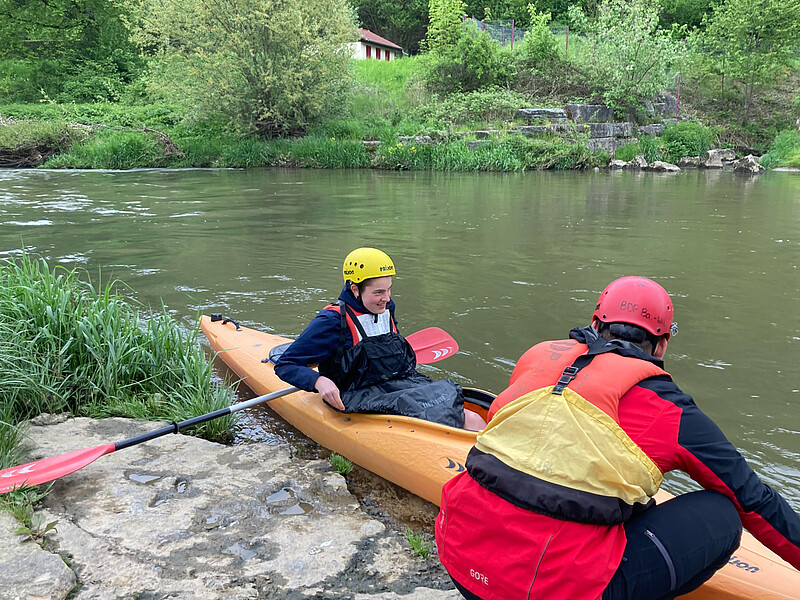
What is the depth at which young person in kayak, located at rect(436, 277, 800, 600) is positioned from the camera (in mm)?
1390

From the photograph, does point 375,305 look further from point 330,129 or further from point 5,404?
point 330,129

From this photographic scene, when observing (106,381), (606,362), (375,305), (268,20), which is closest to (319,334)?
(375,305)

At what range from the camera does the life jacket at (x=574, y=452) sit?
4.56 feet

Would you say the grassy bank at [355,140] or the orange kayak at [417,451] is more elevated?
the grassy bank at [355,140]

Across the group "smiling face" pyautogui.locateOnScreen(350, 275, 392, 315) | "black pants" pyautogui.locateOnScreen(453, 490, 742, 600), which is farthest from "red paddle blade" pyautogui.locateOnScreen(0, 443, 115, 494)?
"black pants" pyautogui.locateOnScreen(453, 490, 742, 600)

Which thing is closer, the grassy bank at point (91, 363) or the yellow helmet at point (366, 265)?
the yellow helmet at point (366, 265)

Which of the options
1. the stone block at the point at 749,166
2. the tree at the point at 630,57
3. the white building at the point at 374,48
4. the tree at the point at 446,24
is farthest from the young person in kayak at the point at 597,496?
the white building at the point at 374,48

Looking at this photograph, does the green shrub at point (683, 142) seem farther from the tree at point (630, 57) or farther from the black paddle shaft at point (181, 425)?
the black paddle shaft at point (181, 425)

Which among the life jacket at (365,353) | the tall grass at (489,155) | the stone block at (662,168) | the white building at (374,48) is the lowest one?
the life jacket at (365,353)

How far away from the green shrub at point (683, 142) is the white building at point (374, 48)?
17171 mm

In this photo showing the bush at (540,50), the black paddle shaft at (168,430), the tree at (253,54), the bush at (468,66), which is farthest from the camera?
the bush at (540,50)

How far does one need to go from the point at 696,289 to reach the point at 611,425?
543 cm

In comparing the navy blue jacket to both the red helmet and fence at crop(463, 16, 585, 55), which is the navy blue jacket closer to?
the red helmet

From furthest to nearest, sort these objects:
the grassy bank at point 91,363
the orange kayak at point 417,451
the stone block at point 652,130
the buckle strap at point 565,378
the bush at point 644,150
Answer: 1. the stone block at point 652,130
2. the bush at point 644,150
3. the grassy bank at point 91,363
4. the orange kayak at point 417,451
5. the buckle strap at point 565,378
